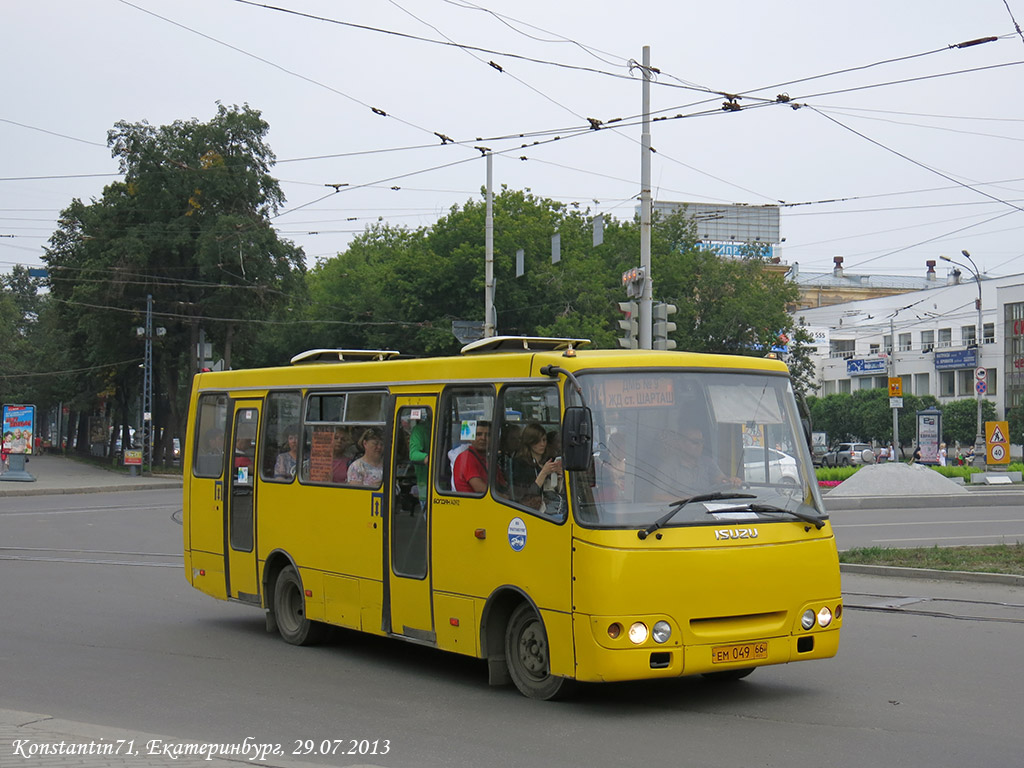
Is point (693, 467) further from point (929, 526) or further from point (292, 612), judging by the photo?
point (929, 526)

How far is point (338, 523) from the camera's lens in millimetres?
10672

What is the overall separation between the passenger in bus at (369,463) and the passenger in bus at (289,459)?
1.07 metres

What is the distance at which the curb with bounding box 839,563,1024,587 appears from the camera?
14914 millimetres

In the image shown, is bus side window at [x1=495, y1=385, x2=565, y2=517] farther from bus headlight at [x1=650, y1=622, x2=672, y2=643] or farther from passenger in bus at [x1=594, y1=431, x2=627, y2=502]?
bus headlight at [x1=650, y1=622, x2=672, y2=643]

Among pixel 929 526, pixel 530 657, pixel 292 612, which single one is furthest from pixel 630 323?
pixel 530 657

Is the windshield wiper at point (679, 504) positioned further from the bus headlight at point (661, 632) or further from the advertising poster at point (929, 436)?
the advertising poster at point (929, 436)

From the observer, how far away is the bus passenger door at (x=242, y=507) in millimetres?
12156

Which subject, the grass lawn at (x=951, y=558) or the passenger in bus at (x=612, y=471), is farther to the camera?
the grass lawn at (x=951, y=558)

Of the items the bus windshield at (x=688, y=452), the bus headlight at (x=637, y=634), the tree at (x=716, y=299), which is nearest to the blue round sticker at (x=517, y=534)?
the bus windshield at (x=688, y=452)

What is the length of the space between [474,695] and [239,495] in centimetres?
442

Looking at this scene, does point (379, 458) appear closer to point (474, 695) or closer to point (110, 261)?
point (474, 695)

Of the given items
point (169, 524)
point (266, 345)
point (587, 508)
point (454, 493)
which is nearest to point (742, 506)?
point (587, 508)

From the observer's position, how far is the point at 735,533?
803 cm

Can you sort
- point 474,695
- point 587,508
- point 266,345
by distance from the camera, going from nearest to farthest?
point 587,508, point 474,695, point 266,345
